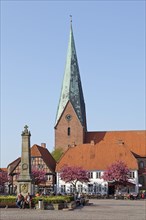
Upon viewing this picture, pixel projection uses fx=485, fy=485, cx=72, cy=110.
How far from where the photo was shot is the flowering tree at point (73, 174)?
72750 mm

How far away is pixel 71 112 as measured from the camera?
89.8 meters

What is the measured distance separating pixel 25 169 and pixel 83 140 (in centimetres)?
5179

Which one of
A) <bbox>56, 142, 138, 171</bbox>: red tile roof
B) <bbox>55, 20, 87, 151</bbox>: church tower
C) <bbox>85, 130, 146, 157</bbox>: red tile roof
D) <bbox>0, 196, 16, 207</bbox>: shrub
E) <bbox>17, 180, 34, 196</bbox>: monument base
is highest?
<bbox>55, 20, 87, 151</bbox>: church tower

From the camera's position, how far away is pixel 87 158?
80.1 m

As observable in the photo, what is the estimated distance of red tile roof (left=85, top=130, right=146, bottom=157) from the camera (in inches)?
3472

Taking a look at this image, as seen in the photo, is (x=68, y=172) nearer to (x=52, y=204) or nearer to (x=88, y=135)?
(x=88, y=135)

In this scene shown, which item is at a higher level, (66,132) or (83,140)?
(66,132)

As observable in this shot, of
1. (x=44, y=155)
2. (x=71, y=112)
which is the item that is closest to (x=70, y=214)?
(x=44, y=155)

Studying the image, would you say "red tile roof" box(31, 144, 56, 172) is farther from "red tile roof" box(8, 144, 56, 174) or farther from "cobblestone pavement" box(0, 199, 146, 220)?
"cobblestone pavement" box(0, 199, 146, 220)

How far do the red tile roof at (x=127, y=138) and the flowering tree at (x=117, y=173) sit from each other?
571 inches

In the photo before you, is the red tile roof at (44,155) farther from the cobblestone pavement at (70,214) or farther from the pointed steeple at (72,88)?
the cobblestone pavement at (70,214)

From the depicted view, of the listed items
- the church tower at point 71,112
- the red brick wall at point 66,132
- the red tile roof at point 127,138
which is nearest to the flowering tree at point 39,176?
the church tower at point 71,112

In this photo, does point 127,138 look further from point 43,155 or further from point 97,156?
point 43,155

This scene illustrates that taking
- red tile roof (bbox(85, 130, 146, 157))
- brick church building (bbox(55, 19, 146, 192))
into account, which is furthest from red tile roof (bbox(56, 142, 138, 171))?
red tile roof (bbox(85, 130, 146, 157))
